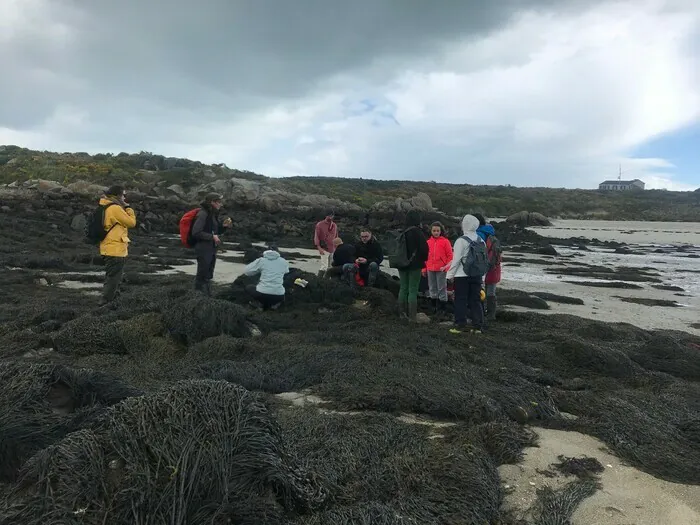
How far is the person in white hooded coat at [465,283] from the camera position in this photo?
7.72m

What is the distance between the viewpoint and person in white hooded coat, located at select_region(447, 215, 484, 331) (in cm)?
772

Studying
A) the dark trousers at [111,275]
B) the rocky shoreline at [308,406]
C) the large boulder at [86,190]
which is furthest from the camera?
the large boulder at [86,190]

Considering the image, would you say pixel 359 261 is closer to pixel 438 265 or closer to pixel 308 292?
pixel 308 292

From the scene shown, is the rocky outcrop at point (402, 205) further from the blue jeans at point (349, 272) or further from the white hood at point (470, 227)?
the white hood at point (470, 227)

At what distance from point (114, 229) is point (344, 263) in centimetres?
440

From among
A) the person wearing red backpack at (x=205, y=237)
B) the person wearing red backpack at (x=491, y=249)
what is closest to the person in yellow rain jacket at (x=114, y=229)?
the person wearing red backpack at (x=205, y=237)

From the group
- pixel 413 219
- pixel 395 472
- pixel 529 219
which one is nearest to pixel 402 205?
pixel 529 219

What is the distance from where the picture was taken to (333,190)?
7138 centimetres

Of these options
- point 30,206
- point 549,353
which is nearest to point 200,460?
point 549,353

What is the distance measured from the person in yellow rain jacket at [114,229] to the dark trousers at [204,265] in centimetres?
107

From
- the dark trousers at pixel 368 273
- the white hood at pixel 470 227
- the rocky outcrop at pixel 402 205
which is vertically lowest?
the dark trousers at pixel 368 273

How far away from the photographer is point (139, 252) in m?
18.1

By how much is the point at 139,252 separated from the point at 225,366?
561 inches

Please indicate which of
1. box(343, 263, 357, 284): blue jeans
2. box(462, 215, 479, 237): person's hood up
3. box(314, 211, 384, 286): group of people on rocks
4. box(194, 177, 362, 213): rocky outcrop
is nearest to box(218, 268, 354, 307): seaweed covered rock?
box(343, 263, 357, 284): blue jeans
